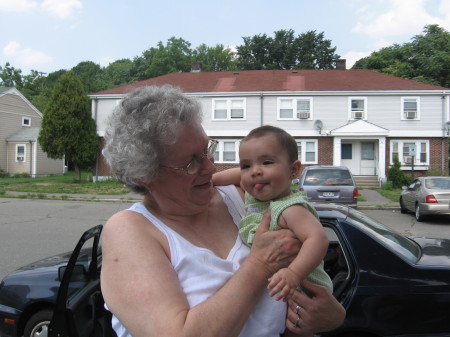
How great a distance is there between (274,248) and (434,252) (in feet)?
9.35

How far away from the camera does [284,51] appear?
174ft

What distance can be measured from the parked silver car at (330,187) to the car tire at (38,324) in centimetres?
927

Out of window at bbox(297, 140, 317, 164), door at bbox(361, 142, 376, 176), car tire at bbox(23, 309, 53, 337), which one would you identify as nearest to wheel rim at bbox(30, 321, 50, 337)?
car tire at bbox(23, 309, 53, 337)

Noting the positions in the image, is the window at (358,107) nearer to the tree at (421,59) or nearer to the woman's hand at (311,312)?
the tree at (421,59)

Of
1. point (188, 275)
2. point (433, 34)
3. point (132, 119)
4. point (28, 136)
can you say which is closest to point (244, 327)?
point (188, 275)

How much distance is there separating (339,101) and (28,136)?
26.2 meters

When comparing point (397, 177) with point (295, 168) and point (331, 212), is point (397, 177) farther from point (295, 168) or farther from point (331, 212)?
point (295, 168)

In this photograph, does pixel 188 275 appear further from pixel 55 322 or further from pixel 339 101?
pixel 339 101

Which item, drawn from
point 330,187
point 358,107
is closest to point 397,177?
point 358,107

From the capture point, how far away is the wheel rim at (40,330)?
3.74 m

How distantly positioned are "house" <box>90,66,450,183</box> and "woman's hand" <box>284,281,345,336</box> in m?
23.7

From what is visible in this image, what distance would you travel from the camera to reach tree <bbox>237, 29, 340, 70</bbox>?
52625mm

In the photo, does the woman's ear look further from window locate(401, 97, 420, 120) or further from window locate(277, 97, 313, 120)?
window locate(401, 97, 420, 120)

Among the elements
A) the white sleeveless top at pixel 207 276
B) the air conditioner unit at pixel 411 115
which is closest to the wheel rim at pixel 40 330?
the white sleeveless top at pixel 207 276
